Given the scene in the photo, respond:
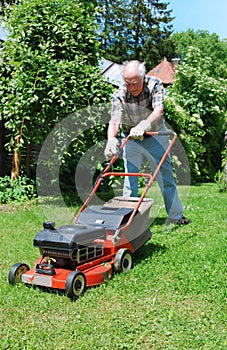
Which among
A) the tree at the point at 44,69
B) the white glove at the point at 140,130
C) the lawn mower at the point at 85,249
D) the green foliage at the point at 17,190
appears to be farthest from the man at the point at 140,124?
the green foliage at the point at 17,190

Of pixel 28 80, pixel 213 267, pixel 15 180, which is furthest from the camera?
pixel 15 180

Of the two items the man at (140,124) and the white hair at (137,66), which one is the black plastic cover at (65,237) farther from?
the white hair at (137,66)

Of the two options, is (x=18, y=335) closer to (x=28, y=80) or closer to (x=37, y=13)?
(x=28, y=80)

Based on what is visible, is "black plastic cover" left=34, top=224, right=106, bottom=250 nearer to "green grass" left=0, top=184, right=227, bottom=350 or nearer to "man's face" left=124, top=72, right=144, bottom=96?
"green grass" left=0, top=184, right=227, bottom=350

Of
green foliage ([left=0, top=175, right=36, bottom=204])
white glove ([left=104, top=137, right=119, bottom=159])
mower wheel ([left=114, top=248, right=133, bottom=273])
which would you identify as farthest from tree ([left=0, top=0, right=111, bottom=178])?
mower wheel ([left=114, top=248, right=133, bottom=273])

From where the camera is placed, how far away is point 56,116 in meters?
5.94

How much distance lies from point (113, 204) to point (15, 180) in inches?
121

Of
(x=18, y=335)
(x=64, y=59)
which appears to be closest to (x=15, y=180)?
(x=64, y=59)

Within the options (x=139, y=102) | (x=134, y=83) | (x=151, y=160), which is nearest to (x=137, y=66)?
(x=134, y=83)

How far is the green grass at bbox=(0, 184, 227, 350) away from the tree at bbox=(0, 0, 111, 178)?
8.56 ft

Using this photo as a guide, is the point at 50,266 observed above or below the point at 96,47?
below

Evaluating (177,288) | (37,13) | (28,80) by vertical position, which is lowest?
(177,288)

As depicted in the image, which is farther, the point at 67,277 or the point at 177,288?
the point at 177,288

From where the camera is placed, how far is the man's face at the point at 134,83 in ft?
11.6
